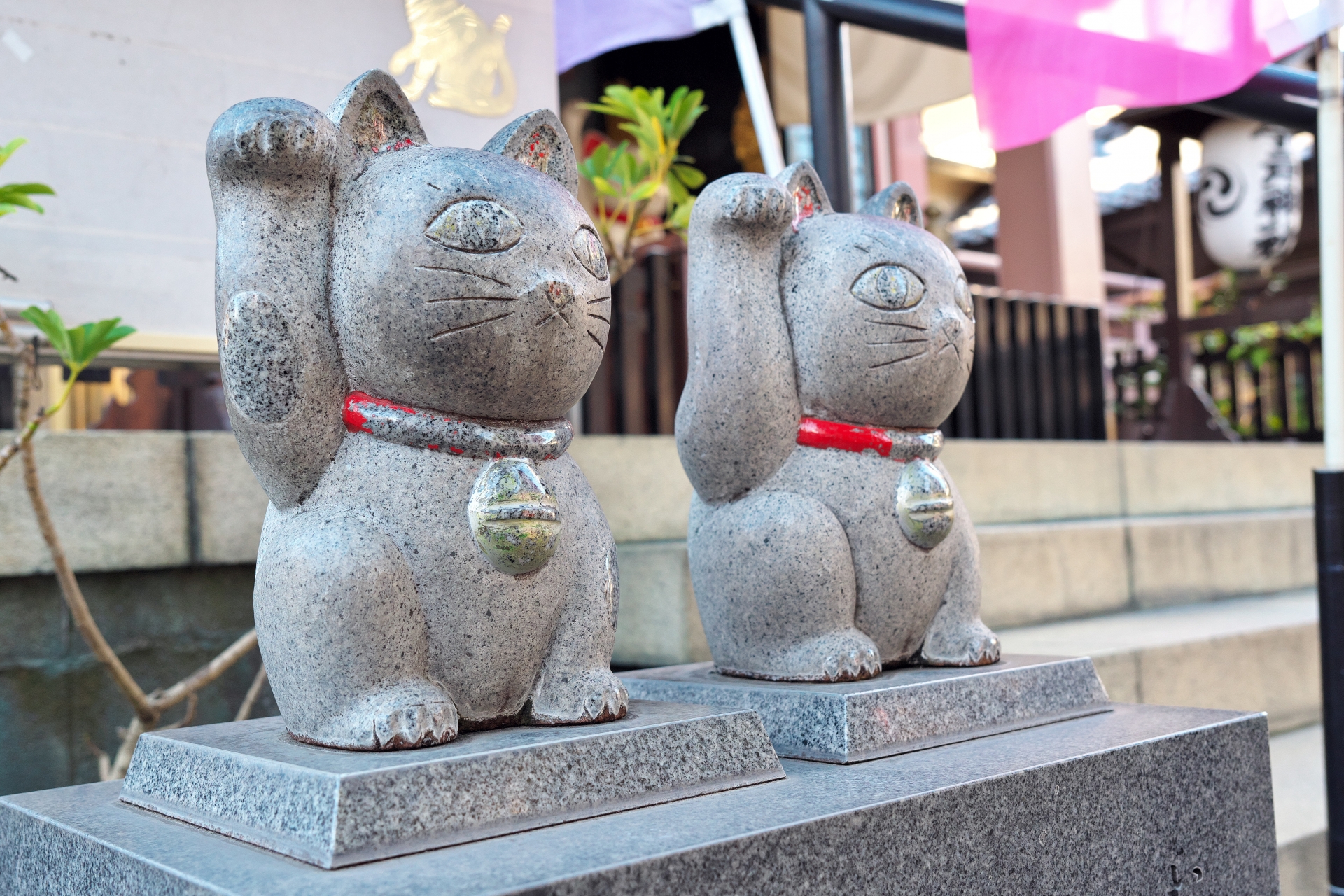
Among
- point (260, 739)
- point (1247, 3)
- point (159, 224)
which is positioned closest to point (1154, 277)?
point (1247, 3)

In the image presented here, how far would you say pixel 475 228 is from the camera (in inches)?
63.7

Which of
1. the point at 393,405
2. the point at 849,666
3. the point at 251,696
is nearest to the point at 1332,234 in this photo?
the point at 849,666

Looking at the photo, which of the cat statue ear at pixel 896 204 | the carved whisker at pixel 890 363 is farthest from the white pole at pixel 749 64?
the carved whisker at pixel 890 363

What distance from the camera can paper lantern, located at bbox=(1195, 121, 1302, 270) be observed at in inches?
296

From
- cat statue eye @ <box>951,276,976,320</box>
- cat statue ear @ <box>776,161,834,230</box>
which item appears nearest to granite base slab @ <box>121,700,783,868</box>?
cat statue eye @ <box>951,276,976,320</box>

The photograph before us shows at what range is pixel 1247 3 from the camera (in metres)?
2.87

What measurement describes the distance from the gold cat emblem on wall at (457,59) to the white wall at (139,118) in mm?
119

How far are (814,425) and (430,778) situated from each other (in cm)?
103

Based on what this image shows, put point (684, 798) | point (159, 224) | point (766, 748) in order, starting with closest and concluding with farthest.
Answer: point (684, 798) → point (766, 748) → point (159, 224)

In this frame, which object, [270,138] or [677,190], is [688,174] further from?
[270,138]

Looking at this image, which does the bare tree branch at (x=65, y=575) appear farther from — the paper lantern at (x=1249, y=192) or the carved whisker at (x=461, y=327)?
the paper lantern at (x=1249, y=192)

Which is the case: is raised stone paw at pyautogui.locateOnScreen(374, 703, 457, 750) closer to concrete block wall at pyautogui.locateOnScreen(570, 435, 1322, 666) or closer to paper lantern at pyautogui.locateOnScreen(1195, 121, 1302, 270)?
concrete block wall at pyautogui.locateOnScreen(570, 435, 1322, 666)

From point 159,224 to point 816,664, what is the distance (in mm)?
2128

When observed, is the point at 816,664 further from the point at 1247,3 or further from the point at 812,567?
the point at 1247,3
